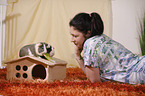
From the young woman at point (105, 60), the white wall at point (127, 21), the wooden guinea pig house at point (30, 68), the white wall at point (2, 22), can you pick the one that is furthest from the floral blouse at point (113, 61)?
the white wall at point (127, 21)

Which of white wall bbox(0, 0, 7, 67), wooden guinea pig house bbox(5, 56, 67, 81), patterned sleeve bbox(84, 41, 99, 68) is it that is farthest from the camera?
white wall bbox(0, 0, 7, 67)

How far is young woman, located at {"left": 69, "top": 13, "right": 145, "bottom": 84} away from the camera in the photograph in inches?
45.7

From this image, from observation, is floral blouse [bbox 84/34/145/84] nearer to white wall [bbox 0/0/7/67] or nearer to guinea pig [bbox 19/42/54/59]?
guinea pig [bbox 19/42/54/59]

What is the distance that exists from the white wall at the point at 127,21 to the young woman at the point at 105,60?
1.96 metres

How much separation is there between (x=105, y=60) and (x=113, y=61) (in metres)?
0.05

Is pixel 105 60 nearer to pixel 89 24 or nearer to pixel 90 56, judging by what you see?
pixel 90 56

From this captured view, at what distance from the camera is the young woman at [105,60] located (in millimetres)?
1161

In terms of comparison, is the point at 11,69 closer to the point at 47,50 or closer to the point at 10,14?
the point at 47,50

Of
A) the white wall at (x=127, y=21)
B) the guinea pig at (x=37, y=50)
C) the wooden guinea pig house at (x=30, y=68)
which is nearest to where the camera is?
the wooden guinea pig house at (x=30, y=68)

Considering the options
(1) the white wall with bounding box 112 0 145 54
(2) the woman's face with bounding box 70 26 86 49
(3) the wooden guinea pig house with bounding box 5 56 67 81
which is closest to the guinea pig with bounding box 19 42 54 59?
(3) the wooden guinea pig house with bounding box 5 56 67 81

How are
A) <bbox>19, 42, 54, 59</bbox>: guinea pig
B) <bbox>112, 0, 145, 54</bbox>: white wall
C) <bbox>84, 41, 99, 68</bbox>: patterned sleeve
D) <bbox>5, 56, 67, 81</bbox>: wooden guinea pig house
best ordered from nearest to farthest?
<bbox>84, 41, 99, 68</bbox>: patterned sleeve < <bbox>5, 56, 67, 81</bbox>: wooden guinea pig house < <bbox>19, 42, 54, 59</bbox>: guinea pig < <bbox>112, 0, 145, 54</bbox>: white wall

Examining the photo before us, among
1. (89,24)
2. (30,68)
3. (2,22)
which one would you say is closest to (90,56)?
(89,24)

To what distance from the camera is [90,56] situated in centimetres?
117

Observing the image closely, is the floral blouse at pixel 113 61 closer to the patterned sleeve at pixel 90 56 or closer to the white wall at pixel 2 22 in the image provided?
the patterned sleeve at pixel 90 56
